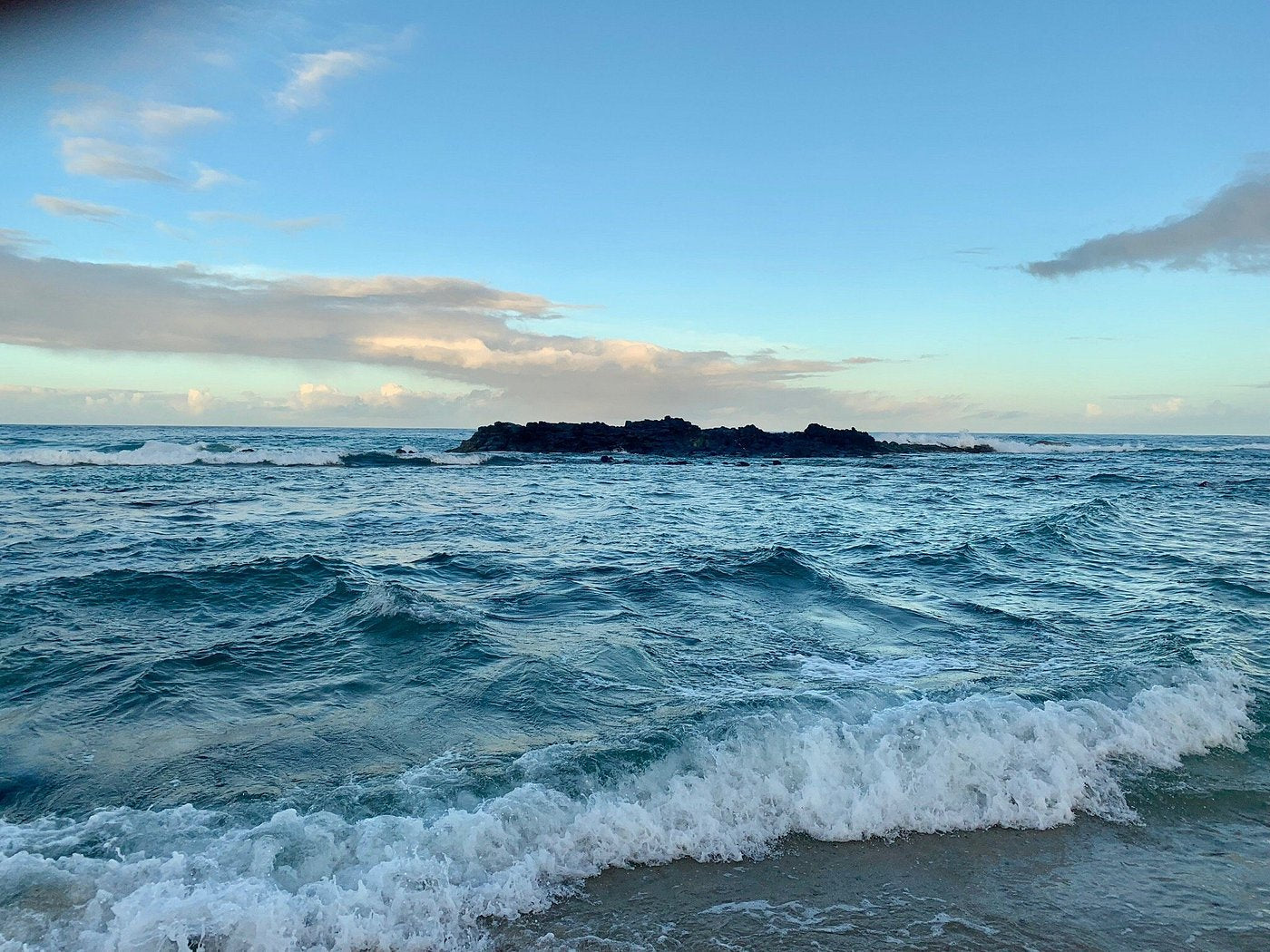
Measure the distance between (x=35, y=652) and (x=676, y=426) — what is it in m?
49.1

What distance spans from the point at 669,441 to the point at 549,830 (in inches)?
1930

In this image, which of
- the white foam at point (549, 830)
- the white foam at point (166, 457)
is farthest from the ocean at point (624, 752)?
the white foam at point (166, 457)

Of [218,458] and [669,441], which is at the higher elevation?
[669,441]

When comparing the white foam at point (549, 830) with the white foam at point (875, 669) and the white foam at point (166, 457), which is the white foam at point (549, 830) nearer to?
the white foam at point (875, 669)

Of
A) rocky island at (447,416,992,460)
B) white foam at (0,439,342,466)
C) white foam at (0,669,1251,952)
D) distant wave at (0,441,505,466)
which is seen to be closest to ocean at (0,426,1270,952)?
white foam at (0,669,1251,952)

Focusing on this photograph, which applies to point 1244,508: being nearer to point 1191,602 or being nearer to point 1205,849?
point 1191,602

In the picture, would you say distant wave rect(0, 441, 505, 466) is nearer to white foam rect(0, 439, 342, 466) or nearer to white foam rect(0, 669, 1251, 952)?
white foam rect(0, 439, 342, 466)

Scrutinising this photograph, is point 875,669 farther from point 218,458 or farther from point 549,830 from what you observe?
point 218,458

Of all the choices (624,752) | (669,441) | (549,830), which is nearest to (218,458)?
(669,441)

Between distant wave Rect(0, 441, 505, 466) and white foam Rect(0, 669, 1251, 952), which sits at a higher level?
distant wave Rect(0, 441, 505, 466)

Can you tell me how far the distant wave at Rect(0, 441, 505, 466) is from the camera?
34.3 meters

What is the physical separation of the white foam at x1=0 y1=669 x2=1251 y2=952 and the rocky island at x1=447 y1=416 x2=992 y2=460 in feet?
145

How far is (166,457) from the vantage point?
37156mm

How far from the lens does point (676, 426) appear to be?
181 feet
